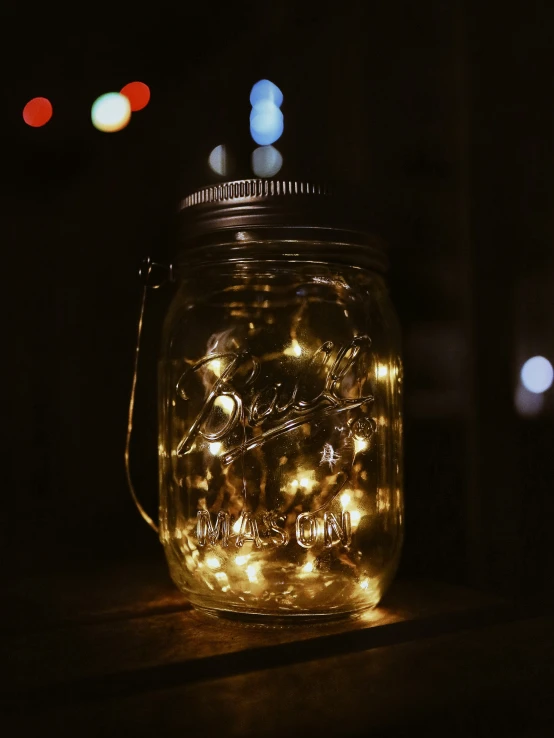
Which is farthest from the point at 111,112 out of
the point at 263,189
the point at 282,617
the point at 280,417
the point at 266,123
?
the point at 282,617

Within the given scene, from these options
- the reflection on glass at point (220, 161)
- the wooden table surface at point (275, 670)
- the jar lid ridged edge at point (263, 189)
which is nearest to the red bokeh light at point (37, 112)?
the reflection on glass at point (220, 161)

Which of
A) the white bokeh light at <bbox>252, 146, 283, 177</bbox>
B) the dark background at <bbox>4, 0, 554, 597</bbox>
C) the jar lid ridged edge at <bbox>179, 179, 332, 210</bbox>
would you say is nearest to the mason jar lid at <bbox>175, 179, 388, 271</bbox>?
the jar lid ridged edge at <bbox>179, 179, 332, 210</bbox>

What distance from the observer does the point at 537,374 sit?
732 mm

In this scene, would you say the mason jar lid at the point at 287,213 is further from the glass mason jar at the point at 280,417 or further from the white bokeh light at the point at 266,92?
the white bokeh light at the point at 266,92

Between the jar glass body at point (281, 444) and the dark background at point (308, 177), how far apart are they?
0.13 metres

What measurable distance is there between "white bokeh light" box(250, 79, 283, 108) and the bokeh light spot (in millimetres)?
136

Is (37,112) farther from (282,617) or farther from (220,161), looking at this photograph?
(282,617)

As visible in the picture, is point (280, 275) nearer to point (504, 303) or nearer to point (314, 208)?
point (314, 208)

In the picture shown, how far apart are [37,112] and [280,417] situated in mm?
425

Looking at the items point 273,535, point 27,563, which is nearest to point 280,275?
point 273,535

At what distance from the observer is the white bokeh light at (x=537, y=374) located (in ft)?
2.38

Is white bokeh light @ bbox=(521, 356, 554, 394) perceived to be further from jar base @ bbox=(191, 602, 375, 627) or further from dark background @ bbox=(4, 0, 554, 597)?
jar base @ bbox=(191, 602, 375, 627)

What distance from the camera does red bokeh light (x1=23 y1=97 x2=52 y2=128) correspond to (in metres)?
0.79

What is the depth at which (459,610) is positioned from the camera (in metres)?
0.64
